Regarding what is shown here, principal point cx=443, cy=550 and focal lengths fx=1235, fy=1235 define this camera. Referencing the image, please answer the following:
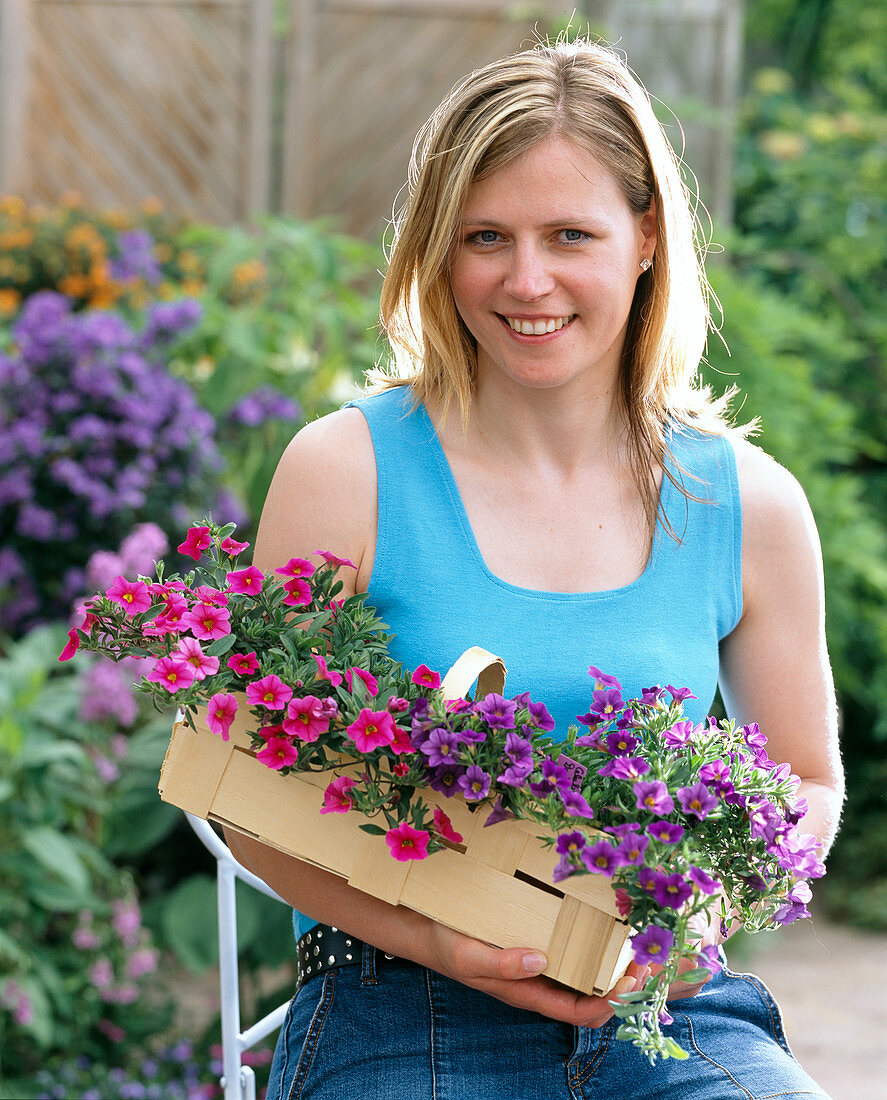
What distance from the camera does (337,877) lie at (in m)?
1.33

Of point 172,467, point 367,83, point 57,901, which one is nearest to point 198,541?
point 57,901

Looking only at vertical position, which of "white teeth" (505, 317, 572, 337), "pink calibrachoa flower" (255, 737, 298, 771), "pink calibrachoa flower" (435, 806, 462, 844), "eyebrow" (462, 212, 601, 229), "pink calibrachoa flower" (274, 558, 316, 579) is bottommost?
"pink calibrachoa flower" (435, 806, 462, 844)

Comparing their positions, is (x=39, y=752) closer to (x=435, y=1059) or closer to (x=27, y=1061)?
(x=27, y=1061)

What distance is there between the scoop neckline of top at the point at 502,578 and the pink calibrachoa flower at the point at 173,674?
44 cm

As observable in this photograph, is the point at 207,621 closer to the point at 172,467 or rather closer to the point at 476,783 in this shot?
the point at 476,783

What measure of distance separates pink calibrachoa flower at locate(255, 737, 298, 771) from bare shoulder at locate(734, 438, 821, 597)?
2.22 feet

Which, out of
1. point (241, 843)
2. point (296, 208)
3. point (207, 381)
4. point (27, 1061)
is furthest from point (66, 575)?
point (296, 208)

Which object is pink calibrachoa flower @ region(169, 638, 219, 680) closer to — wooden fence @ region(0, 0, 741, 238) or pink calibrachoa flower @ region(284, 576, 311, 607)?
pink calibrachoa flower @ region(284, 576, 311, 607)

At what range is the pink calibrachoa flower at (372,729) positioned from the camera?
1.07m

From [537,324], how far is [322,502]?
32 centimetres

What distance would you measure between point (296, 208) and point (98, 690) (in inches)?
121

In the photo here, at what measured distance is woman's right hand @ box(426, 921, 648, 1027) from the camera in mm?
1131

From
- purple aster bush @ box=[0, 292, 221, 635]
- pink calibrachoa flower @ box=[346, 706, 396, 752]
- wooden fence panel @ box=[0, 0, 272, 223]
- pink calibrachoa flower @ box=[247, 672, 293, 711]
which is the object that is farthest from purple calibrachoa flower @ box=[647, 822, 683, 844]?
wooden fence panel @ box=[0, 0, 272, 223]

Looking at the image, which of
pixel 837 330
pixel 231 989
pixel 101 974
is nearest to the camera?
pixel 231 989
